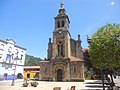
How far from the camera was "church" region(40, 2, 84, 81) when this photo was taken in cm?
3650

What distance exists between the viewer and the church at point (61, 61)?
3650 cm

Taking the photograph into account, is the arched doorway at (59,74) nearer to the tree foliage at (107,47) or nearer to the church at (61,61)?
the church at (61,61)

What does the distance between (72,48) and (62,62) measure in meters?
9.67

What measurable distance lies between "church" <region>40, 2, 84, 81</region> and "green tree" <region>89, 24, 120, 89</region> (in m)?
21.5

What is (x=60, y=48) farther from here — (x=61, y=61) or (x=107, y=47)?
(x=107, y=47)

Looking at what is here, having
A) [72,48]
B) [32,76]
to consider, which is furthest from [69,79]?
[32,76]

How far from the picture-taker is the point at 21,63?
40875mm

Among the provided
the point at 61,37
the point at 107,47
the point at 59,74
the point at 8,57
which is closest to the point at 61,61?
the point at 59,74

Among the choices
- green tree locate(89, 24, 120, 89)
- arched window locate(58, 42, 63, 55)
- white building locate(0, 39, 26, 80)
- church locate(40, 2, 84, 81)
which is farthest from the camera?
arched window locate(58, 42, 63, 55)

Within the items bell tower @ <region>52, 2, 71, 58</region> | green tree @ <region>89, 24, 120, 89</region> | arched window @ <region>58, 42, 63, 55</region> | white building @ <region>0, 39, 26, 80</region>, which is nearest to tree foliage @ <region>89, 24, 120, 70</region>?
green tree @ <region>89, 24, 120, 89</region>

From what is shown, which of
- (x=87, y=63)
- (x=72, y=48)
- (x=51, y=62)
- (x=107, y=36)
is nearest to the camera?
(x=107, y=36)

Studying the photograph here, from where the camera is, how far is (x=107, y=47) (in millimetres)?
14016

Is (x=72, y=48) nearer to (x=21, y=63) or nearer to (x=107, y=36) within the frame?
(x=21, y=63)

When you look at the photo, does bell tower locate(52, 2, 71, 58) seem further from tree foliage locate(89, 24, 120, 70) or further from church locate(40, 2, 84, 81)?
tree foliage locate(89, 24, 120, 70)
